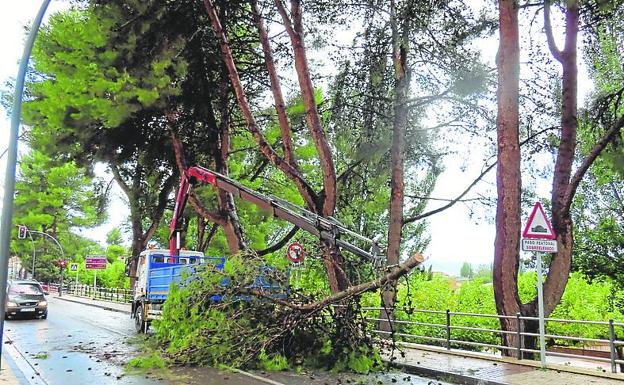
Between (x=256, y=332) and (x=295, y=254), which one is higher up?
(x=295, y=254)

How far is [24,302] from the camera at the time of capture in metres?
23.1

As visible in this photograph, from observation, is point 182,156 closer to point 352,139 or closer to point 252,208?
point 352,139

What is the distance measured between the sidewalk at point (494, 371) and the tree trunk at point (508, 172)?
1.34 metres

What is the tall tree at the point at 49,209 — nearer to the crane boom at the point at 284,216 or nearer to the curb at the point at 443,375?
the crane boom at the point at 284,216

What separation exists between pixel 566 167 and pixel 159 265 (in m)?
12.6

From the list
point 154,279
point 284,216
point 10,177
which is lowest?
point 154,279

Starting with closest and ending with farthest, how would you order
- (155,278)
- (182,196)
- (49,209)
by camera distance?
(155,278) < (182,196) < (49,209)

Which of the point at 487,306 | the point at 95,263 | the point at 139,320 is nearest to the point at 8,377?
the point at 139,320

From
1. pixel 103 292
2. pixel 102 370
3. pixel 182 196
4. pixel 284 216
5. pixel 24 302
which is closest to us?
pixel 102 370

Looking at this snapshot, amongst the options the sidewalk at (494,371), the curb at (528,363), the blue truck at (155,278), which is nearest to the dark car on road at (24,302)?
the blue truck at (155,278)

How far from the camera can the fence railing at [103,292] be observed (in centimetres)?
3947

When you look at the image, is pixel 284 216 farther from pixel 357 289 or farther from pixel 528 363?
pixel 528 363

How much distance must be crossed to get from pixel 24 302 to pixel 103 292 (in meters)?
22.7

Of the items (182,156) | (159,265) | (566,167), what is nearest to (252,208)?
(182,156)
